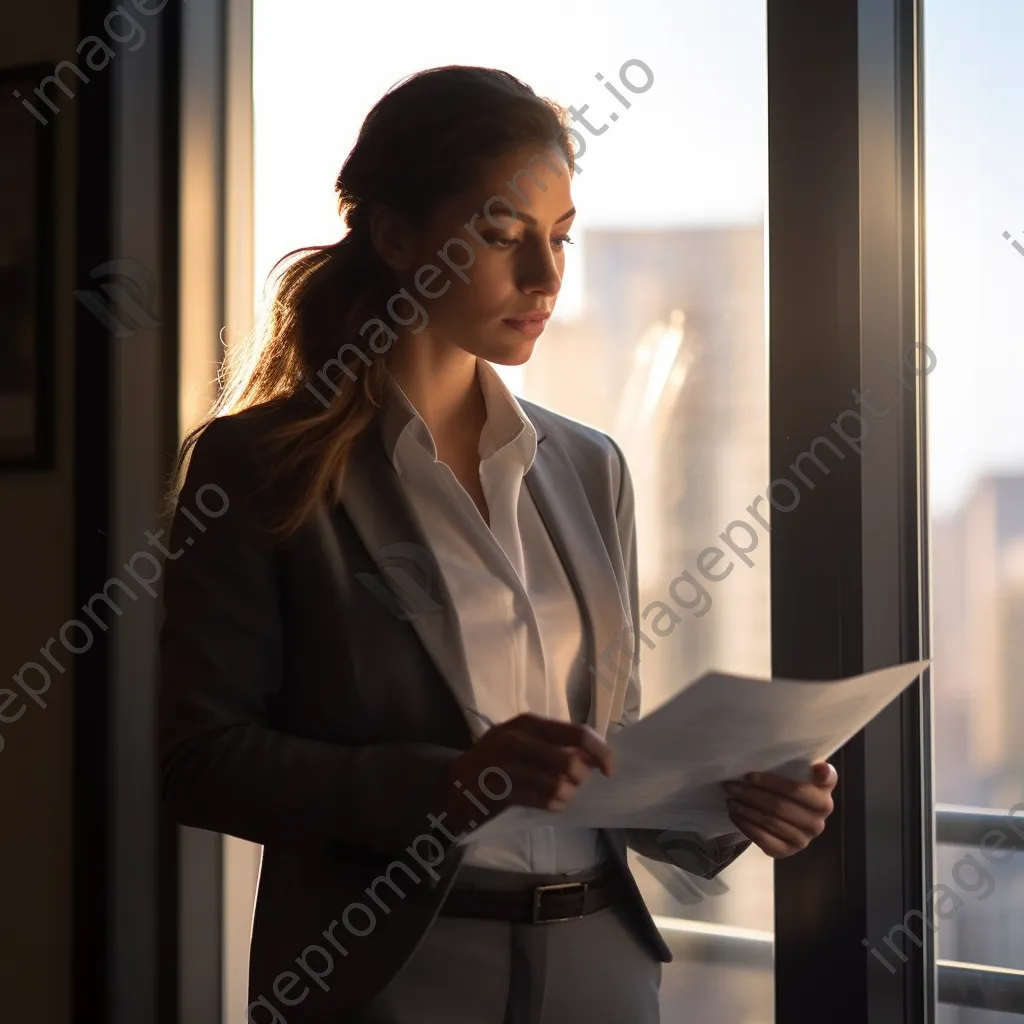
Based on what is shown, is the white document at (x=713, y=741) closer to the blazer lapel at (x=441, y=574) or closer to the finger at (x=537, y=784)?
the finger at (x=537, y=784)

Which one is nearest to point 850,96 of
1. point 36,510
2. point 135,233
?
point 135,233

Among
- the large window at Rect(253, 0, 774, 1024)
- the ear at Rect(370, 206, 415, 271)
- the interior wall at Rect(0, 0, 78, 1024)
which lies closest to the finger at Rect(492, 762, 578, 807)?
the ear at Rect(370, 206, 415, 271)

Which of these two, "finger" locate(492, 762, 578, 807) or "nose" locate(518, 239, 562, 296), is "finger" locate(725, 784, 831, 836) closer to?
"finger" locate(492, 762, 578, 807)

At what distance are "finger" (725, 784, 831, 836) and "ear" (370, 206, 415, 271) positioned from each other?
0.58 m

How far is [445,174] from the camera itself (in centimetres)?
109

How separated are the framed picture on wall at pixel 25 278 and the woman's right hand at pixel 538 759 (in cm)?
121

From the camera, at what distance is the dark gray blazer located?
945mm

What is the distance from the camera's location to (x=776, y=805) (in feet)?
3.05

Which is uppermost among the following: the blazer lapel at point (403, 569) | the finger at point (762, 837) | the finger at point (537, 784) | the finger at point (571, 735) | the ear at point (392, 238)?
the ear at point (392, 238)

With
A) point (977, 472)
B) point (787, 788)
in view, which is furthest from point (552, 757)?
point (977, 472)

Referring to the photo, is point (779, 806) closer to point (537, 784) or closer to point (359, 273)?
point (537, 784)

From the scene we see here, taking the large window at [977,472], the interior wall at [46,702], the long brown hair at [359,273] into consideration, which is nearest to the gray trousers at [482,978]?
the long brown hair at [359,273]

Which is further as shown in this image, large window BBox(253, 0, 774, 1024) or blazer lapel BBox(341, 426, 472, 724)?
large window BBox(253, 0, 774, 1024)

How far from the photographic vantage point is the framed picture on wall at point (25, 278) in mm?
1794
